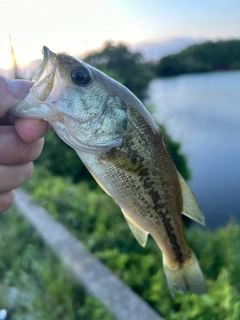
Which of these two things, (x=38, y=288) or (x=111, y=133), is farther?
(x=38, y=288)

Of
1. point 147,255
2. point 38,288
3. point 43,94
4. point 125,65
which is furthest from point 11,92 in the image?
point 125,65

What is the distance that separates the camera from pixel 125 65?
56.8 feet

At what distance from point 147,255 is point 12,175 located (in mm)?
2998

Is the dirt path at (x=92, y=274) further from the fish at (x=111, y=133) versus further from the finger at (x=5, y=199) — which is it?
the finger at (x=5, y=199)

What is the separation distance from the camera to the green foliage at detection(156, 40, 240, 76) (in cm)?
1759

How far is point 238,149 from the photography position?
13.1 metres

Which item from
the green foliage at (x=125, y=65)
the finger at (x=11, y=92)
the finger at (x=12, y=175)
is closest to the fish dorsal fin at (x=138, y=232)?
the finger at (x=12, y=175)

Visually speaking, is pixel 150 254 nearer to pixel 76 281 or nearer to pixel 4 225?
pixel 76 281

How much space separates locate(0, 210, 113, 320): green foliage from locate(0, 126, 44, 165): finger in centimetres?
209

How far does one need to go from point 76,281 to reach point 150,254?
1.07 meters

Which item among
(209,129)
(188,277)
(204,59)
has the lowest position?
(209,129)

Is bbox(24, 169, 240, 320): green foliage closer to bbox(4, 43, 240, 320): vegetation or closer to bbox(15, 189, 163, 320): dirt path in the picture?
bbox(4, 43, 240, 320): vegetation

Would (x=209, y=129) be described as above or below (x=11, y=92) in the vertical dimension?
below

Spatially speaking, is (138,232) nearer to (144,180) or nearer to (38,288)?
(144,180)
